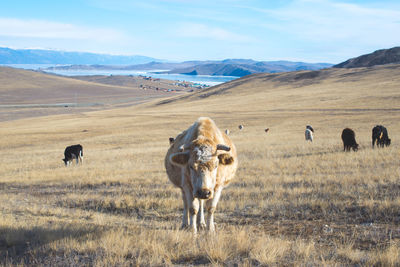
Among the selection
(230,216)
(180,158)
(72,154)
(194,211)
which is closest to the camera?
(180,158)

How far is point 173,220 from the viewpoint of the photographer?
8.59 meters

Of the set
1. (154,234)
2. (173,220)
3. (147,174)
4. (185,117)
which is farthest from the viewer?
(185,117)

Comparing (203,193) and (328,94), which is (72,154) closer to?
(203,193)

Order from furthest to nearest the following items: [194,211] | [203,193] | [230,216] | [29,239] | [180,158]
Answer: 1. [230,216]
2. [194,211]
3. [180,158]
4. [29,239]
5. [203,193]

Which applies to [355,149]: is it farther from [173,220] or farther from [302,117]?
[302,117]

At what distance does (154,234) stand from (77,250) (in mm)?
1278

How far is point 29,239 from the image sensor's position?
643 centimetres

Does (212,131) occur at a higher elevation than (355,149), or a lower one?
higher

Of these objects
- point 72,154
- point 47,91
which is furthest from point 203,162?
point 47,91

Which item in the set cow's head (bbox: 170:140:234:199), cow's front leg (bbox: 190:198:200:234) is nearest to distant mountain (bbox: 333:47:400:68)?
cow's head (bbox: 170:140:234:199)

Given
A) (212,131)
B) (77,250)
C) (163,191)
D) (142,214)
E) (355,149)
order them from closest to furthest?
1. (77,250)
2. (212,131)
3. (142,214)
4. (163,191)
5. (355,149)

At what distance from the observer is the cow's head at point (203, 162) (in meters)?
6.09

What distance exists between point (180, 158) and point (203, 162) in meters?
0.56

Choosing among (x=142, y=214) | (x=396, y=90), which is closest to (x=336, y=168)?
(x=142, y=214)
